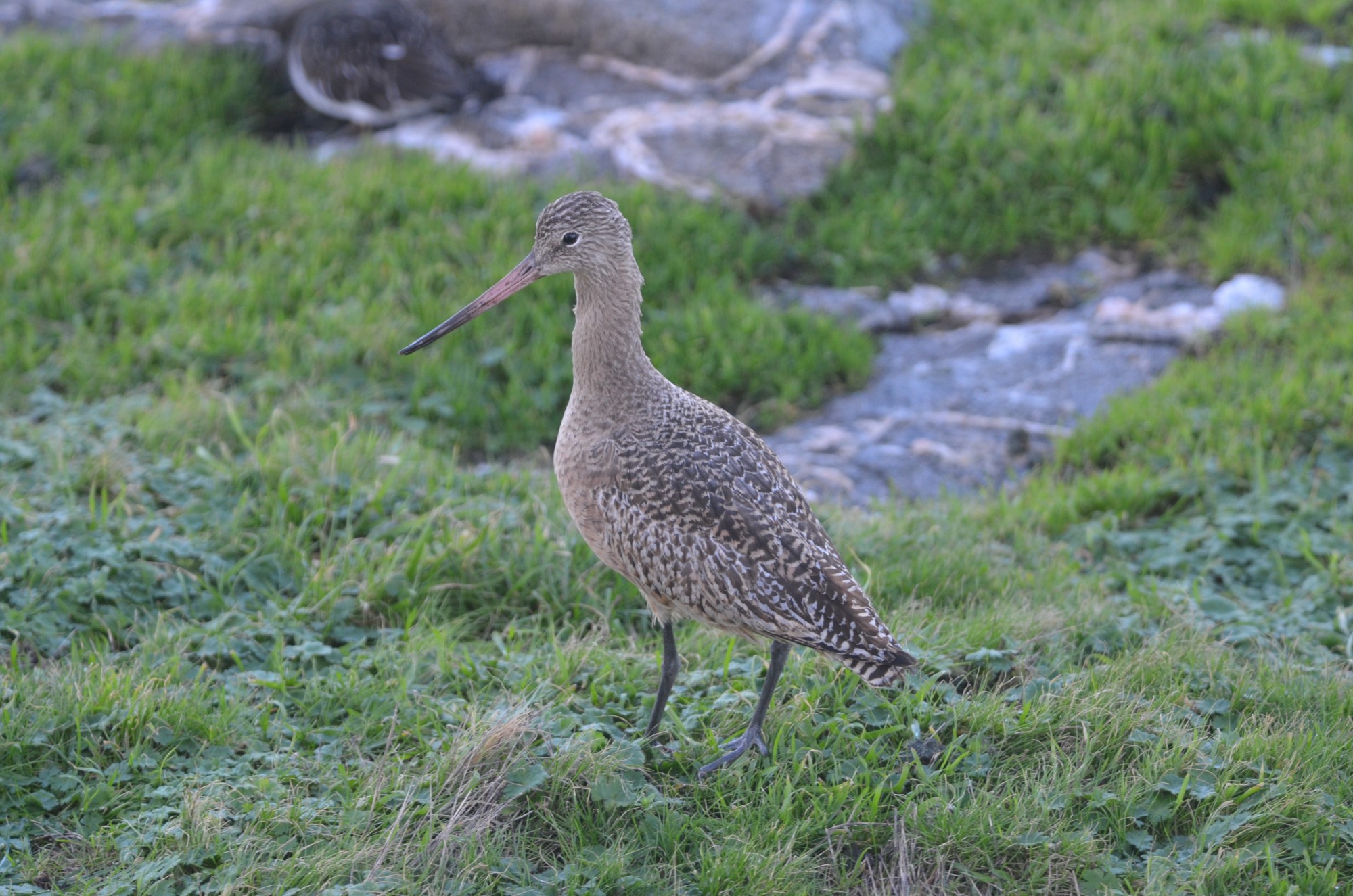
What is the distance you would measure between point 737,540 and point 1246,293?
428 cm

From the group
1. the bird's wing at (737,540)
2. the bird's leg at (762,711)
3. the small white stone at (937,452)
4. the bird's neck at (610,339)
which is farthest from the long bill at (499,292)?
the small white stone at (937,452)

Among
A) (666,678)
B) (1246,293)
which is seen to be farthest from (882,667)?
(1246,293)

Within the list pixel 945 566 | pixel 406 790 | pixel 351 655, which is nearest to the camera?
pixel 406 790

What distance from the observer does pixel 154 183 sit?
302 inches

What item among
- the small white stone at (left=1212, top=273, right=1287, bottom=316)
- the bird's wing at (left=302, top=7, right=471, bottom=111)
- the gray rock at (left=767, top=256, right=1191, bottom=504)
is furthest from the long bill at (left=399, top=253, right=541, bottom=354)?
the bird's wing at (left=302, top=7, right=471, bottom=111)

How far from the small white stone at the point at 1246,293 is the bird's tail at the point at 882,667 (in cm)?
394

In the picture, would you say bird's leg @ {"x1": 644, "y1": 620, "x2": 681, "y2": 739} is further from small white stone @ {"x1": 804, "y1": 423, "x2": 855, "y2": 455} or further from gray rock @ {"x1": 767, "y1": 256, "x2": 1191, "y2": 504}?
small white stone @ {"x1": 804, "y1": 423, "x2": 855, "y2": 455}

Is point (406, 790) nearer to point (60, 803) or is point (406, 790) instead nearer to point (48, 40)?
point (60, 803)

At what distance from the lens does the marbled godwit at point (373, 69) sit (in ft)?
27.2

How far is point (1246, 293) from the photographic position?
273 inches

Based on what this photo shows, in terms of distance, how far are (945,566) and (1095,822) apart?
142 centimetres

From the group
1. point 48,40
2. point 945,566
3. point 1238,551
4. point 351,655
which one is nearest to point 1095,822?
point 945,566

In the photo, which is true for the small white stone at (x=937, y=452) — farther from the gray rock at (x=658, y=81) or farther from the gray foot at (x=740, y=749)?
the gray foot at (x=740, y=749)

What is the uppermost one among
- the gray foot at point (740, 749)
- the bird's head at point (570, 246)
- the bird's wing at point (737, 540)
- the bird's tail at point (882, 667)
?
the bird's head at point (570, 246)
